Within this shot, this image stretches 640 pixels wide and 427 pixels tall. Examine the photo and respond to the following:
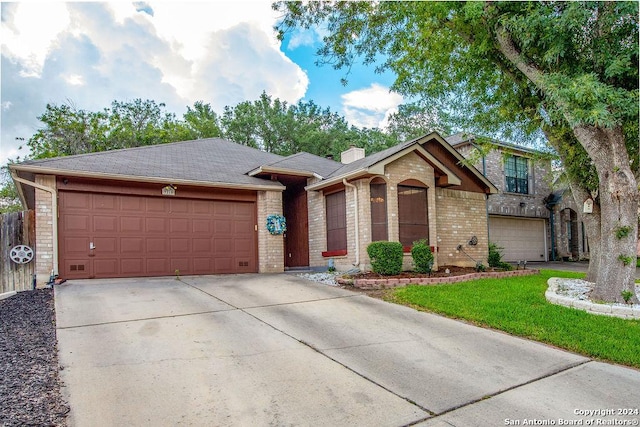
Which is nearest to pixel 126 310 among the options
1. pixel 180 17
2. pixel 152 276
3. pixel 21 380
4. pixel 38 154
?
pixel 21 380

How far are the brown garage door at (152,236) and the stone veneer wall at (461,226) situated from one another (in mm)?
5852

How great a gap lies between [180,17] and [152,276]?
20.3 feet

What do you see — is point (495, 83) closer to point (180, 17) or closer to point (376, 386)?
point (180, 17)

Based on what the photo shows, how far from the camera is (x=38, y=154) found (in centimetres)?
1970

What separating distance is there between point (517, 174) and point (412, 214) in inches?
394

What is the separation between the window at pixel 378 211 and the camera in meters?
10.4

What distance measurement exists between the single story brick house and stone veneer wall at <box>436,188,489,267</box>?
0.04 m

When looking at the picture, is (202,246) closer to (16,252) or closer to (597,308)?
(16,252)

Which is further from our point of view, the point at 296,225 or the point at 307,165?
the point at 296,225

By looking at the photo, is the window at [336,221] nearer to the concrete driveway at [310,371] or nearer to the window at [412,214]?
the window at [412,214]

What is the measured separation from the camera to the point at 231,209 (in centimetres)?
1095

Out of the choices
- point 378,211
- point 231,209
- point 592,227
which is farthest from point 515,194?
point 231,209

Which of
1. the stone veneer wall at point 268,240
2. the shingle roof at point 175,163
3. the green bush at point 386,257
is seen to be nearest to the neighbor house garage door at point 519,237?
the green bush at point 386,257

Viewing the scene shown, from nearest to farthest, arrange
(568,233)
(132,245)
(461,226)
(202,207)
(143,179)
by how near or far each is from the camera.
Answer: (143,179) < (132,245) < (202,207) < (461,226) < (568,233)
